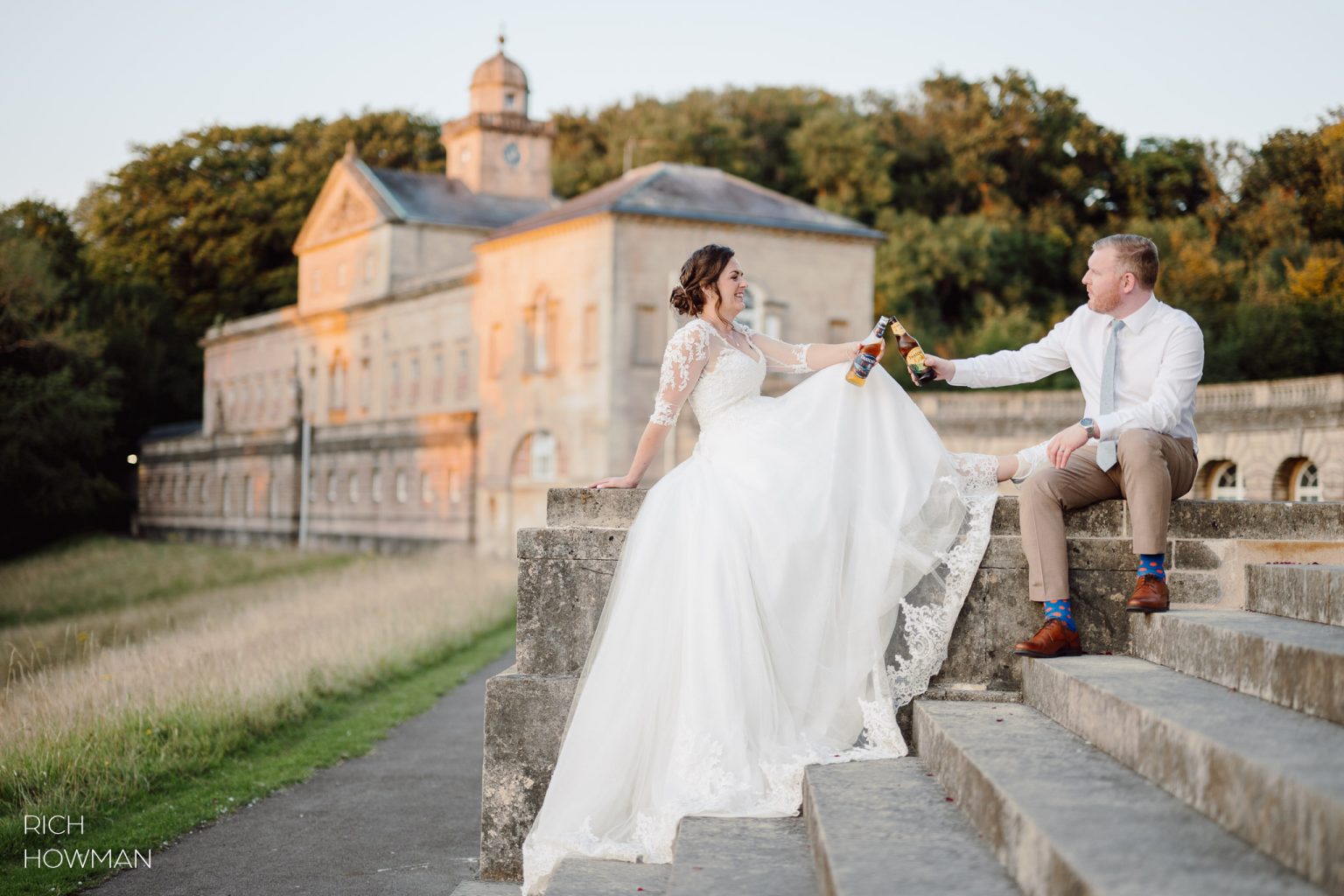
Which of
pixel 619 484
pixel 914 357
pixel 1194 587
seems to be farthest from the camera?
pixel 914 357

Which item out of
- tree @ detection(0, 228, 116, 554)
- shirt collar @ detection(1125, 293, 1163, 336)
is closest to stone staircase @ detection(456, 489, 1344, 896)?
shirt collar @ detection(1125, 293, 1163, 336)

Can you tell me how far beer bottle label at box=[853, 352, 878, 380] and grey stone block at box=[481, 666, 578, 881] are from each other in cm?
166

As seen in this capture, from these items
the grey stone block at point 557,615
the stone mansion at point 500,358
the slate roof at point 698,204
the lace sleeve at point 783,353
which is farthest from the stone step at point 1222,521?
the slate roof at point 698,204

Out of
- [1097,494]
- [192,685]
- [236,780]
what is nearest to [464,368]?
[192,685]

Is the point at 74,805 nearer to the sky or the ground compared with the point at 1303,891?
nearer to the ground

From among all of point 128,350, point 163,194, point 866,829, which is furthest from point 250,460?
point 866,829

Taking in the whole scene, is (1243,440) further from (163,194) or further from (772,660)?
(163,194)

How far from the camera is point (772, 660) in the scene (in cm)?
503

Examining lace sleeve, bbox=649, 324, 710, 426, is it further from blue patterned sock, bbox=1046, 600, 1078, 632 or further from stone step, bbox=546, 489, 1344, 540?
blue patterned sock, bbox=1046, 600, 1078, 632

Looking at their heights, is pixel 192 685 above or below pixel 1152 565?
below

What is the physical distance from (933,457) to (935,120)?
5083 centimetres

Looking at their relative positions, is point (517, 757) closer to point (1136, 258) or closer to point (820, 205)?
point (1136, 258)

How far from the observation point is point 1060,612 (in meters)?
5.08

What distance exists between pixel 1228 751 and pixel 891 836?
1.02 m
